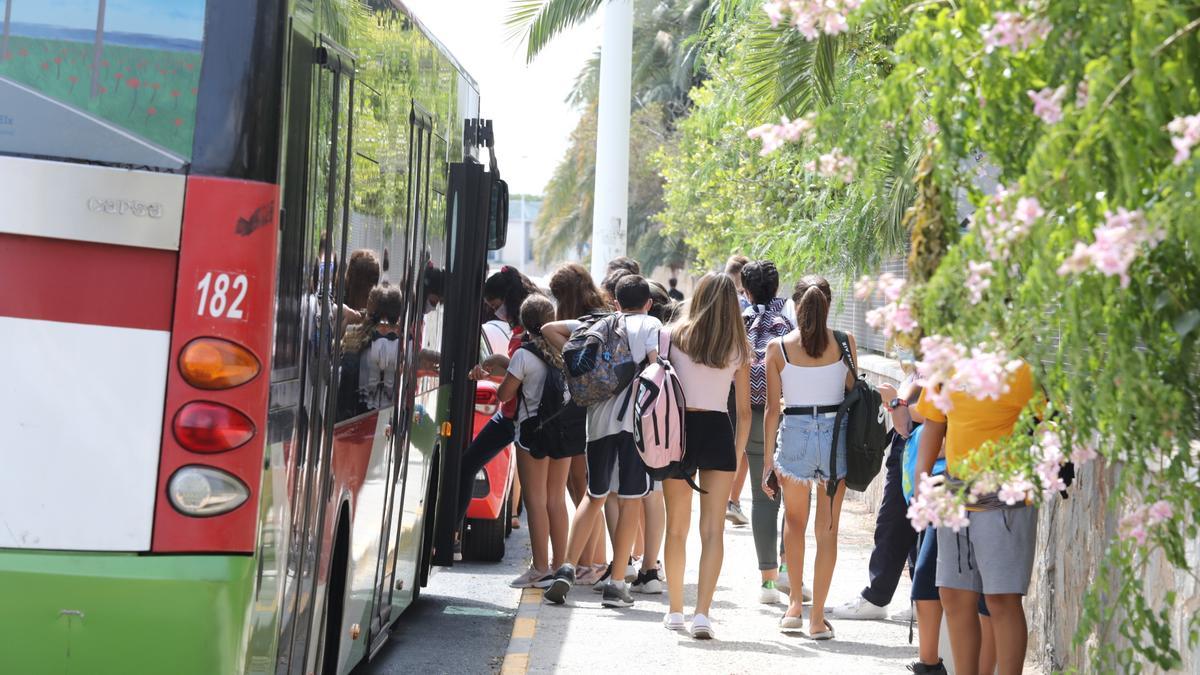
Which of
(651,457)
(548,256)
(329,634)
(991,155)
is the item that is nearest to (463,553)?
(651,457)

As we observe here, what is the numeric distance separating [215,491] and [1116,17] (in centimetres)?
274

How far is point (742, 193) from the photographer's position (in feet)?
79.5

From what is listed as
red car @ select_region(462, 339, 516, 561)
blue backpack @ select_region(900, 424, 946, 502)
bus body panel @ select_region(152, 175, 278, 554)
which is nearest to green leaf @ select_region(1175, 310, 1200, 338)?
bus body panel @ select_region(152, 175, 278, 554)

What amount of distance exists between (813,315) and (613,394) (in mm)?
1328

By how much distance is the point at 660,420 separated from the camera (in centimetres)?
839

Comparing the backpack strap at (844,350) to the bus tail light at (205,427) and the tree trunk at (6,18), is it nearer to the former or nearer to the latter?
the bus tail light at (205,427)

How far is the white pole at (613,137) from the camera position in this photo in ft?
64.4

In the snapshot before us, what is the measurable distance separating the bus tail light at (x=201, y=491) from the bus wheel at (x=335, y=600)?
5.47 feet

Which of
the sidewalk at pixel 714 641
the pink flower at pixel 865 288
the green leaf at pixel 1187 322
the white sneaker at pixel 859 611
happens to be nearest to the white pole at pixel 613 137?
the sidewalk at pixel 714 641

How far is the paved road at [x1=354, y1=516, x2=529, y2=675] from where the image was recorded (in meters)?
8.03

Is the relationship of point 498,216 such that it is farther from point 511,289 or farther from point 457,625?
point 457,625

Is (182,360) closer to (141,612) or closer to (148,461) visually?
(148,461)

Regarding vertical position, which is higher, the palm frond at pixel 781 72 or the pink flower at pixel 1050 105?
the palm frond at pixel 781 72

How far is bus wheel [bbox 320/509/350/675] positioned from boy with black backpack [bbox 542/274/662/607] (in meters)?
3.04
